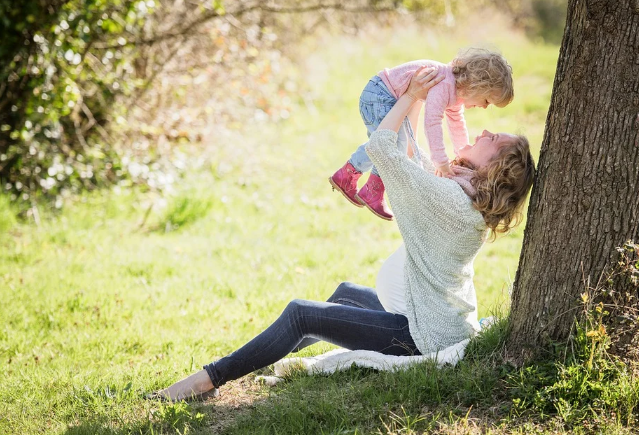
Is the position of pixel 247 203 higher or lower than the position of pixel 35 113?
lower

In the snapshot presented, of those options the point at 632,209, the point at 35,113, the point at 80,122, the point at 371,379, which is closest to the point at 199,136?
the point at 80,122

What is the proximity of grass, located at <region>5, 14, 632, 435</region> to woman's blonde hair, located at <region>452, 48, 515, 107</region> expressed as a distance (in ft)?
3.79

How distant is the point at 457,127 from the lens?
133 inches

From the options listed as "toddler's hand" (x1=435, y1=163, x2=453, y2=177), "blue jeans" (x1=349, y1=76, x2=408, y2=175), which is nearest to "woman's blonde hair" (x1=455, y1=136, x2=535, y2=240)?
"toddler's hand" (x1=435, y1=163, x2=453, y2=177)

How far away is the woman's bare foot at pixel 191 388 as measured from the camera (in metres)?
3.22

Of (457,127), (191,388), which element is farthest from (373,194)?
(191,388)

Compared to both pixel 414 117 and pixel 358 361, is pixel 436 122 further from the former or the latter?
pixel 358 361

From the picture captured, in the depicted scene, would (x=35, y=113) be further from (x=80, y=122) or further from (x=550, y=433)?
(x=550, y=433)

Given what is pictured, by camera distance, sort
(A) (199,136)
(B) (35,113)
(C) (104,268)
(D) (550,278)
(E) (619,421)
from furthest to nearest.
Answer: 1. (A) (199,136)
2. (B) (35,113)
3. (C) (104,268)
4. (D) (550,278)
5. (E) (619,421)

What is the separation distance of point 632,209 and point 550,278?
45cm

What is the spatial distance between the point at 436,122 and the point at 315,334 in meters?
1.19

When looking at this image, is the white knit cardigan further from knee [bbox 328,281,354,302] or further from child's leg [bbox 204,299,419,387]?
knee [bbox 328,281,354,302]

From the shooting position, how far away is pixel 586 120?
278cm

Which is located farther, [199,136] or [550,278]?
[199,136]
